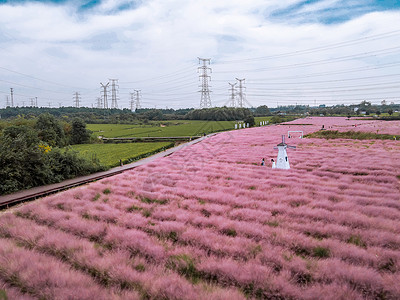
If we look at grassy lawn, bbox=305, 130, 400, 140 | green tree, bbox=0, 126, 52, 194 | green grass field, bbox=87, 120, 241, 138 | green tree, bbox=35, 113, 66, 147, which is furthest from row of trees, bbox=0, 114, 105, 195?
green grass field, bbox=87, 120, 241, 138

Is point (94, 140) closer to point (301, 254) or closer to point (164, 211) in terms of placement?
point (164, 211)

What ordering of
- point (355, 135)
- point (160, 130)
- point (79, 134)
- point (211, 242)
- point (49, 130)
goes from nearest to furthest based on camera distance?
point (211, 242) → point (355, 135) → point (49, 130) → point (79, 134) → point (160, 130)

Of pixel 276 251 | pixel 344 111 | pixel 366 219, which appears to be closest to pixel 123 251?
pixel 276 251

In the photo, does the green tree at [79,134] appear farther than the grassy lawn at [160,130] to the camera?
No

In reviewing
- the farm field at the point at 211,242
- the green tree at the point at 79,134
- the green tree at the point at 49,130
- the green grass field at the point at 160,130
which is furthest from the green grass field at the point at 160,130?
the farm field at the point at 211,242

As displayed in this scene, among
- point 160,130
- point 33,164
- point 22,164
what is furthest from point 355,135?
point 160,130

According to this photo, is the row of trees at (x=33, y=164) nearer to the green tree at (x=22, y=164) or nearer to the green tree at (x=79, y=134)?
the green tree at (x=22, y=164)

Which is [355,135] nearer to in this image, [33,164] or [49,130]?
[33,164]
